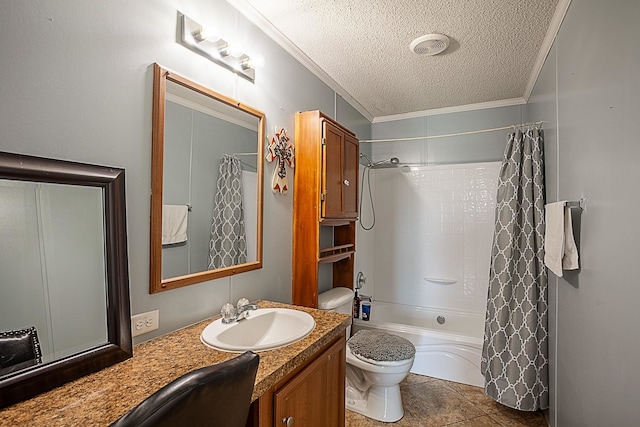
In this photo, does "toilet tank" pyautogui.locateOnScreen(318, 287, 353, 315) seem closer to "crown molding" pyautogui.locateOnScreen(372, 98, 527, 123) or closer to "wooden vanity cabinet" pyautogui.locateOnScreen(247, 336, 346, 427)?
"wooden vanity cabinet" pyautogui.locateOnScreen(247, 336, 346, 427)

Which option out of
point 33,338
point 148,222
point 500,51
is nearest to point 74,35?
point 148,222

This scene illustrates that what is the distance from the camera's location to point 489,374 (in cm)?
238

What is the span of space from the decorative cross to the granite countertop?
3.07 ft

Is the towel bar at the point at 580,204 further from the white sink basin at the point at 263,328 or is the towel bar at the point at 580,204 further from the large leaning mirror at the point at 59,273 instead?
the large leaning mirror at the point at 59,273

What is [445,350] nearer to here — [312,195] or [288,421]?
[312,195]

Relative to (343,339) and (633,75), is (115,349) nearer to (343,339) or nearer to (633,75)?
(343,339)

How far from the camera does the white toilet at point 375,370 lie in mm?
2158

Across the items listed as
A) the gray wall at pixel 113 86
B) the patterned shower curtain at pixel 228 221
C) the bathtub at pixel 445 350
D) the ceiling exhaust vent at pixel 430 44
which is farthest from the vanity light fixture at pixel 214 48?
the bathtub at pixel 445 350

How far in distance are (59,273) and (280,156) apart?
130 centimetres

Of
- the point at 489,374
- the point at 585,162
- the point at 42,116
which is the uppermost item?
the point at 42,116

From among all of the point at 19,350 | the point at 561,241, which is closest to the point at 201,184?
the point at 19,350

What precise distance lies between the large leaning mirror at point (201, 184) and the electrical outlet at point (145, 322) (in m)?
0.11

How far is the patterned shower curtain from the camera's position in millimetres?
1633

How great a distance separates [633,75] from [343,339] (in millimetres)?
1482
